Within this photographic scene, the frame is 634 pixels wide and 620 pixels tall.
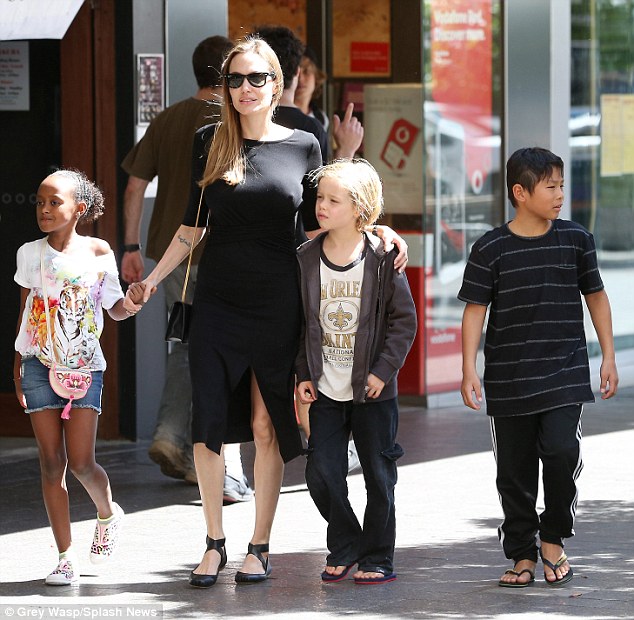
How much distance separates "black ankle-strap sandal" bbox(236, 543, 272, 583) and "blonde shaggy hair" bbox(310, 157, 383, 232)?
1253 mm

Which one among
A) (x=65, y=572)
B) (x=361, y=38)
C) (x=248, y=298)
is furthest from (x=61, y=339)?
(x=361, y=38)

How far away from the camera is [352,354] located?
5.83m

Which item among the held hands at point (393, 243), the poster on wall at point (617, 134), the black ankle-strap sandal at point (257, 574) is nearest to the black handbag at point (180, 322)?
the held hands at point (393, 243)

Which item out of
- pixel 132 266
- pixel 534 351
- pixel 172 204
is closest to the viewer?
pixel 534 351

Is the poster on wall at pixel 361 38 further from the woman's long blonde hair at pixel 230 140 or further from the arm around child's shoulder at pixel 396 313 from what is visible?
the arm around child's shoulder at pixel 396 313

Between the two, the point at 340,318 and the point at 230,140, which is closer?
the point at 340,318

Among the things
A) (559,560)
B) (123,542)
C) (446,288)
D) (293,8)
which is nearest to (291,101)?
(123,542)

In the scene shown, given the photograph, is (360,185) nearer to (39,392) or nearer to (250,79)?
(250,79)

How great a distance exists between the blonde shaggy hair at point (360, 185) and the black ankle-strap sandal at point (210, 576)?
4.22 feet

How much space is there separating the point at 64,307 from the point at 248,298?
0.68m

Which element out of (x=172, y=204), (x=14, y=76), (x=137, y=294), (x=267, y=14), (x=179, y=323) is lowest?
(x=179, y=323)

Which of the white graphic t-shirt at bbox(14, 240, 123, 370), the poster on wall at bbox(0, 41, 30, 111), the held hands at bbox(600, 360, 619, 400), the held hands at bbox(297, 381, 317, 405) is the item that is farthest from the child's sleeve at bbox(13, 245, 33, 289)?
the poster on wall at bbox(0, 41, 30, 111)

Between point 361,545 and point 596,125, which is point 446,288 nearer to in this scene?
point 596,125

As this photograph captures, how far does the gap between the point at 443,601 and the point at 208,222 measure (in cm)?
167
